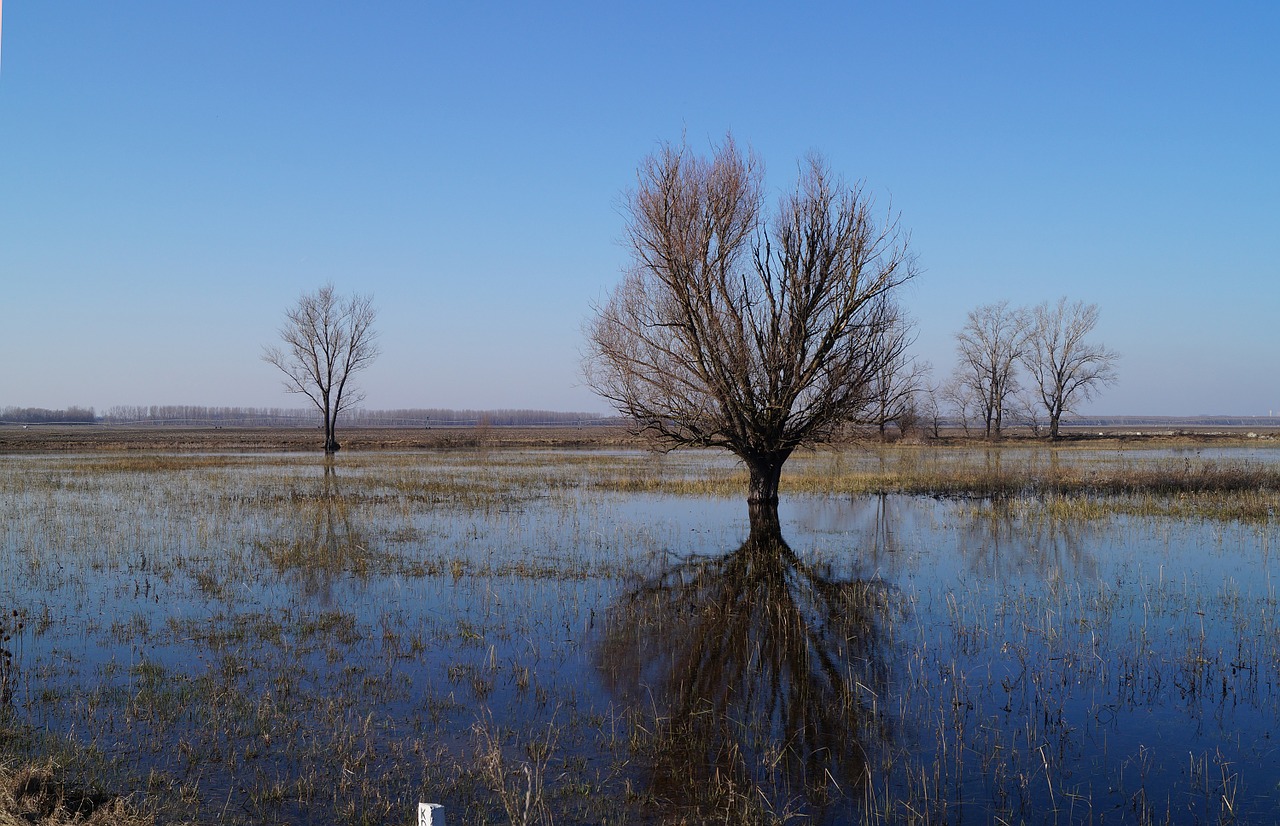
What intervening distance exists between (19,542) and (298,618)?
958cm

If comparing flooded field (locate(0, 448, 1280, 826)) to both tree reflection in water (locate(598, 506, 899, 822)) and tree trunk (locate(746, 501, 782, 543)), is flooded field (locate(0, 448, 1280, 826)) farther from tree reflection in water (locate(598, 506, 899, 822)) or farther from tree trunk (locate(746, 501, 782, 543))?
tree trunk (locate(746, 501, 782, 543))

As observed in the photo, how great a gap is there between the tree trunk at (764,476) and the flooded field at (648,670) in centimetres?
315

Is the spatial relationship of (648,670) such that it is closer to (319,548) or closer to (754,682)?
(754,682)

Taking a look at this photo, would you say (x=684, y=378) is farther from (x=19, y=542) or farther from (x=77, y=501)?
(x=77, y=501)

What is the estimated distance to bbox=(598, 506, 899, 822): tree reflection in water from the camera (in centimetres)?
581

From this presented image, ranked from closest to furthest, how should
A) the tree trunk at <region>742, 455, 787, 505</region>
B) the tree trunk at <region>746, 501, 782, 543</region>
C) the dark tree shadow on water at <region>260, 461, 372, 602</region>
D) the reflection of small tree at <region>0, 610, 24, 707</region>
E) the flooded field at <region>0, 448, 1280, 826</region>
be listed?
the flooded field at <region>0, 448, 1280, 826</region> → the reflection of small tree at <region>0, 610, 24, 707</region> → the dark tree shadow on water at <region>260, 461, 372, 602</region> → the tree trunk at <region>746, 501, 782, 543</region> → the tree trunk at <region>742, 455, 787, 505</region>

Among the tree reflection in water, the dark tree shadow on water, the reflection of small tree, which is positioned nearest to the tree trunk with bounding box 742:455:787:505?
the tree reflection in water

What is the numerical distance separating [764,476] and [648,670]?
533 inches

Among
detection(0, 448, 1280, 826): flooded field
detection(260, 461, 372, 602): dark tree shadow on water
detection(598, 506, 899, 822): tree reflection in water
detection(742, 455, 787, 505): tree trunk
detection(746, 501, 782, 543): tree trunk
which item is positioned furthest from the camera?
detection(742, 455, 787, 505): tree trunk

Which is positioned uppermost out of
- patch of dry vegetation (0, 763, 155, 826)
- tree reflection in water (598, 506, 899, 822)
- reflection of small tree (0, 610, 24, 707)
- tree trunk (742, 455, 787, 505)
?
tree trunk (742, 455, 787, 505)

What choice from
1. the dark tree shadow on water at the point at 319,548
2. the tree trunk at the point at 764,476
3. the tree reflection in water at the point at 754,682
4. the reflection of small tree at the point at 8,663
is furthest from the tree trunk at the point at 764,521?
the reflection of small tree at the point at 8,663

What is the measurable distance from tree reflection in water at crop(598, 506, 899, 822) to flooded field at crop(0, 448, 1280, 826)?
39 millimetres

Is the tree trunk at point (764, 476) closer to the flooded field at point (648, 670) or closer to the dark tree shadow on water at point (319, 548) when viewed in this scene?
the flooded field at point (648, 670)

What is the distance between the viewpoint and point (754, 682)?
8055 millimetres
